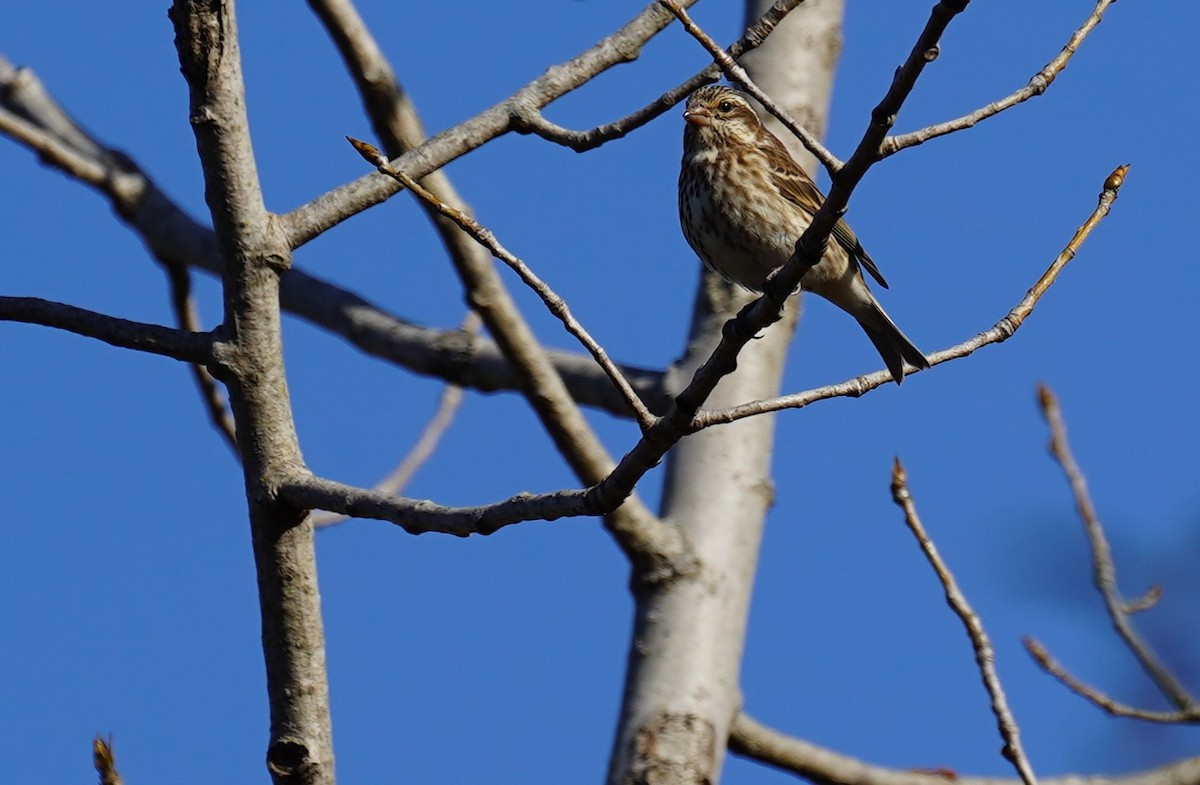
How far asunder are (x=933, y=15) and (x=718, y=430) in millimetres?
3278

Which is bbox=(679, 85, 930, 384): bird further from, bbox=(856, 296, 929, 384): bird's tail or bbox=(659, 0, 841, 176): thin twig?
bbox=(659, 0, 841, 176): thin twig

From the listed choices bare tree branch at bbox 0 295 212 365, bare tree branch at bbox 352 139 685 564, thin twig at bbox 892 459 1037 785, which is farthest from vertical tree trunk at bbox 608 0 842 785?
bare tree branch at bbox 0 295 212 365

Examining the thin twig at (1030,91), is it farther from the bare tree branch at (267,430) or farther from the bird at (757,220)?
the bird at (757,220)

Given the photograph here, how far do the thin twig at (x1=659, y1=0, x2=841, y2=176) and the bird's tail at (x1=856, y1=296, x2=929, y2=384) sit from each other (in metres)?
2.59

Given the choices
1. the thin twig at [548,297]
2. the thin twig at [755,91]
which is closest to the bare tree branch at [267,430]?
the thin twig at [548,297]

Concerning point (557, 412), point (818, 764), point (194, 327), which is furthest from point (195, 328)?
point (818, 764)

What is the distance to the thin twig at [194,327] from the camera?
545 cm

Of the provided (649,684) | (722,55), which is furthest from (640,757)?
(722,55)

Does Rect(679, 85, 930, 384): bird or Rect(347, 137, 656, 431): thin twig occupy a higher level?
Rect(679, 85, 930, 384): bird

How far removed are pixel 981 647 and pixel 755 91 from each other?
1616 mm

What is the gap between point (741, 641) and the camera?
5391 mm

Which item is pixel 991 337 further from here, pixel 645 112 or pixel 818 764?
pixel 818 764

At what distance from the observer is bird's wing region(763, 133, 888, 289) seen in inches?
220

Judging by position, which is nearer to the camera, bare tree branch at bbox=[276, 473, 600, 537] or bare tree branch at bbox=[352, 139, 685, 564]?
bare tree branch at bbox=[276, 473, 600, 537]
